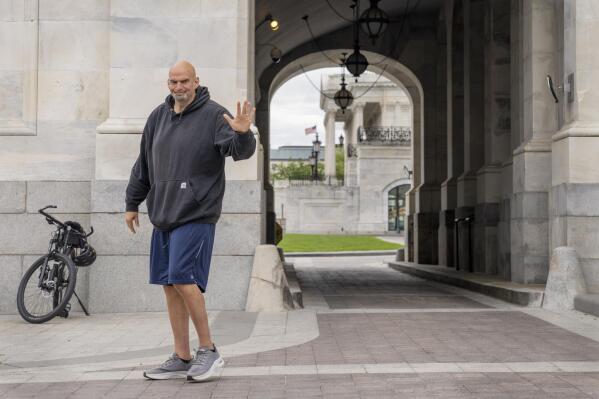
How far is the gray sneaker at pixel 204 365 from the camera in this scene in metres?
5.34

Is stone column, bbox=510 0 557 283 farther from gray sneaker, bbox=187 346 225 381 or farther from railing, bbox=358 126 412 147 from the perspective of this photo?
railing, bbox=358 126 412 147

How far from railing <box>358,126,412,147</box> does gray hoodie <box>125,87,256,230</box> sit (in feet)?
205

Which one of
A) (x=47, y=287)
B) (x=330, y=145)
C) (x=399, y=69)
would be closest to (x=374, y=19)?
(x=47, y=287)

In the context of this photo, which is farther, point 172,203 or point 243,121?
point 172,203

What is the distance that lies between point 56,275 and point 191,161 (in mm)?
3697

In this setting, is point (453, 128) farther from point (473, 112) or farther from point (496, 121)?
point (496, 121)

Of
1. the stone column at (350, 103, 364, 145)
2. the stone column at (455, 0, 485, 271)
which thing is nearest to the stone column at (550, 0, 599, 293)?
the stone column at (455, 0, 485, 271)

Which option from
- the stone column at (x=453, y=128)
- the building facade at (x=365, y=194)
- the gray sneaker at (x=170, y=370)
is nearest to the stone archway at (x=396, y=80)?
the stone column at (x=453, y=128)

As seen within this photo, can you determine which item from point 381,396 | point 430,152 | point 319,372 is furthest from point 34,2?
point 430,152

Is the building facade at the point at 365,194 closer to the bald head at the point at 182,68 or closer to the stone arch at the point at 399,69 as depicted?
the stone arch at the point at 399,69

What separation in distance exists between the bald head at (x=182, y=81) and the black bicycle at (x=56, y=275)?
3.49 metres

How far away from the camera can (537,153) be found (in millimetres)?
11750

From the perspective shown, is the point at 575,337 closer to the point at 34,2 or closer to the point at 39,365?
the point at 39,365

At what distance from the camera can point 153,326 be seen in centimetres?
811
